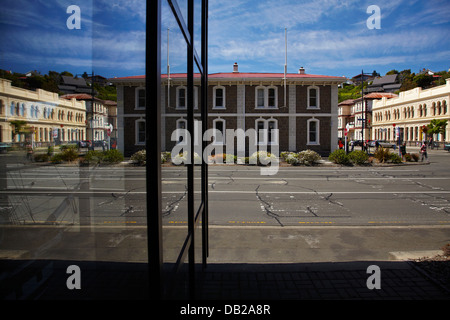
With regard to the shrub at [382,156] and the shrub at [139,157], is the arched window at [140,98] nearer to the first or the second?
the shrub at [139,157]

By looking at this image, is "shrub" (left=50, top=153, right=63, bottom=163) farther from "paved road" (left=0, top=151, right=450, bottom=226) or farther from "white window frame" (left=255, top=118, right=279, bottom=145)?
"white window frame" (left=255, top=118, right=279, bottom=145)

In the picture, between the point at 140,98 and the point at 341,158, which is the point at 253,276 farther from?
the point at 341,158

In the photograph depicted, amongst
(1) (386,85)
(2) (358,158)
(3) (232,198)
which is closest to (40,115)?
(3) (232,198)

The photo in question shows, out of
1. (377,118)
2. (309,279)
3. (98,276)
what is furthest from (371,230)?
(377,118)

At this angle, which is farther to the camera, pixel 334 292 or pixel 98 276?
pixel 334 292

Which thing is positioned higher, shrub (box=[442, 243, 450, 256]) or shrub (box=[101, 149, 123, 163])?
shrub (box=[101, 149, 123, 163])

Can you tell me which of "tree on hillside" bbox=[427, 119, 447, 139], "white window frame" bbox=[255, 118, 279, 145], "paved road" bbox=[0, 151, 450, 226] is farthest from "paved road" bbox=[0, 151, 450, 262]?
"tree on hillside" bbox=[427, 119, 447, 139]

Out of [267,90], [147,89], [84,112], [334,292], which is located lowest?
[334,292]

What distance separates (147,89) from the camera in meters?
1.24

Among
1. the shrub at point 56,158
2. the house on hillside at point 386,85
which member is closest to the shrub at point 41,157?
the shrub at point 56,158

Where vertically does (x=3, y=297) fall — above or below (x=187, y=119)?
below
